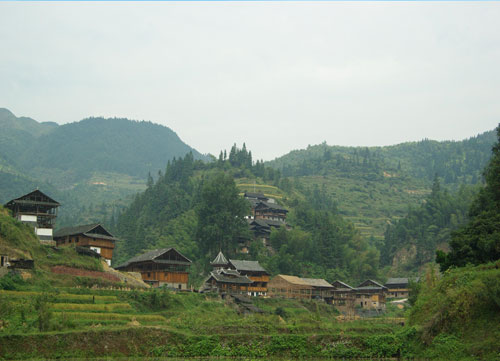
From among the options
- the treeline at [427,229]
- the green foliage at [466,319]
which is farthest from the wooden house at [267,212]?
the green foliage at [466,319]

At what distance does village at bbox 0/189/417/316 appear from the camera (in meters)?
68.0

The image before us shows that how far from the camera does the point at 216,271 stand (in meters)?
77.2

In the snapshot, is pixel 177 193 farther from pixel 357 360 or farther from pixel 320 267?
pixel 357 360

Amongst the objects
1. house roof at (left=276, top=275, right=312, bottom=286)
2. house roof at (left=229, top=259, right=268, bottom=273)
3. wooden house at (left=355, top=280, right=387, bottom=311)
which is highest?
house roof at (left=229, top=259, right=268, bottom=273)

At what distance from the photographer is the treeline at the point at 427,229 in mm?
112938

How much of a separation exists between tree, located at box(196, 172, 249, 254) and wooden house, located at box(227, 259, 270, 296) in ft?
30.4

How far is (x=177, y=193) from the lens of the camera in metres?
123

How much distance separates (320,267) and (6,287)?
62.2 m

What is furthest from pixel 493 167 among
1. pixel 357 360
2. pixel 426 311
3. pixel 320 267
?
pixel 320 267

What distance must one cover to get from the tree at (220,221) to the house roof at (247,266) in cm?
857

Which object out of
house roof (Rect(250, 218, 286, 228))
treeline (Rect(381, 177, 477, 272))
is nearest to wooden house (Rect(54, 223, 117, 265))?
house roof (Rect(250, 218, 286, 228))

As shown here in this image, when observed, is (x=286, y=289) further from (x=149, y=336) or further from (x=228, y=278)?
(x=149, y=336)

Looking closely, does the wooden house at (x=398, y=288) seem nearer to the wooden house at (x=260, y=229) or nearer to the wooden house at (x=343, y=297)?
the wooden house at (x=343, y=297)

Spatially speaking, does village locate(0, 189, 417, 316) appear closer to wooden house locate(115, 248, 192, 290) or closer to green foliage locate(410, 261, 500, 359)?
wooden house locate(115, 248, 192, 290)
